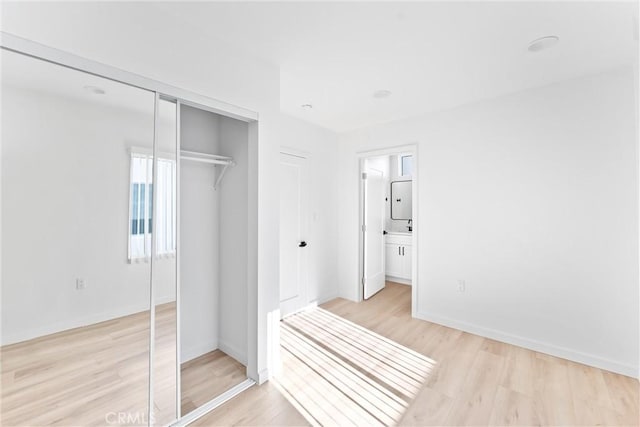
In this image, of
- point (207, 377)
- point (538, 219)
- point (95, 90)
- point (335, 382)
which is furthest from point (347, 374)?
point (95, 90)

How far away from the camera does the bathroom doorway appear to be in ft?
12.6

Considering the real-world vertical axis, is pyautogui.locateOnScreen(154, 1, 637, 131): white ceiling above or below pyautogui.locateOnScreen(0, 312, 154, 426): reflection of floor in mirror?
above

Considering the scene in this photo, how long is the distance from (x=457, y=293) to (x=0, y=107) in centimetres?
384

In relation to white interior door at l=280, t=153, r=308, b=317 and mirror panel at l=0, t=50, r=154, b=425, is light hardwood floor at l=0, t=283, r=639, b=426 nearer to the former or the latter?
mirror panel at l=0, t=50, r=154, b=425

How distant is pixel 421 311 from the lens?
11.3 feet

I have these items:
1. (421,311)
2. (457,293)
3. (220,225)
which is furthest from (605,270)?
(220,225)

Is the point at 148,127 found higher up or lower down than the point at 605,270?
higher up

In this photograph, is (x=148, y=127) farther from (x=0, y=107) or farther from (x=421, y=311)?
(x=421, y=311)

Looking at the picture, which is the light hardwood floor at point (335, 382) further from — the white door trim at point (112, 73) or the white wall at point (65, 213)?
the white door trim at point (112, 73)

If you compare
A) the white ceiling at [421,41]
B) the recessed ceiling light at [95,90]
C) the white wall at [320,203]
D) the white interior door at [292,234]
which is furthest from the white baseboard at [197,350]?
the white ceiling at [421,41]

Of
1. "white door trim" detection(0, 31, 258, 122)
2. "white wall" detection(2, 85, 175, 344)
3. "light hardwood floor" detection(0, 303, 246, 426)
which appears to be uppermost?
"white door trim" detection(0, 31, 258, 122)

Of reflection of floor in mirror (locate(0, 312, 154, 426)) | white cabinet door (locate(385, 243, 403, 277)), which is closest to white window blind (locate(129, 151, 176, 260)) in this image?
→ reflection of floor in mirror (locate(0, 312, 154, 426))

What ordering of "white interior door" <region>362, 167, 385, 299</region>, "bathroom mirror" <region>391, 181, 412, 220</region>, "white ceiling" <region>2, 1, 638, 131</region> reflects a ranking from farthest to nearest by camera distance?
"bathroom mirror" <region>391, 181, 412, 220</region> → "white interior door" <region>362, 167, 385, 299</region> → "white ceiling" <region>2, 1, 638, 131</region>

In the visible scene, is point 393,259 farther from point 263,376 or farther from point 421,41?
point 421,41
